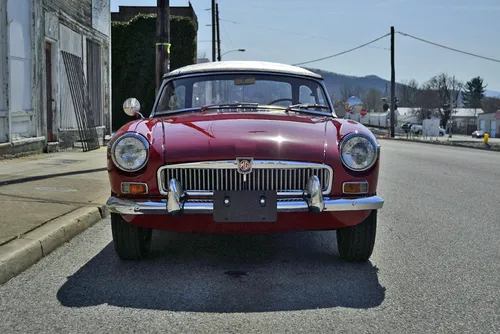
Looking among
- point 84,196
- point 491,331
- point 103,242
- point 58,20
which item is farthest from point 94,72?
point 491,331

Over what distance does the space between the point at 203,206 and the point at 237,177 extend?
0.29 meters

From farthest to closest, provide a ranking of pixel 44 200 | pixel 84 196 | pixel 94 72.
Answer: pixel 94 72 < pixel 84 196 < pixel 44 200

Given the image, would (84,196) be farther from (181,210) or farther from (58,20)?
(58,20)

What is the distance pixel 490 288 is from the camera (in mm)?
3625

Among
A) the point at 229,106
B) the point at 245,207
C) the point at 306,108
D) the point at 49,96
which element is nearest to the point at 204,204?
the point at 245,207

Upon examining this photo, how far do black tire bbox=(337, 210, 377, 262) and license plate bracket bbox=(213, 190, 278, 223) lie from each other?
711 mm

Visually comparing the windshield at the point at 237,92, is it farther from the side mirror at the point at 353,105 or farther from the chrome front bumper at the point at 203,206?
the chrome front bumper at the point at 203,206

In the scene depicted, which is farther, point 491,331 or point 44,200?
point 44,200

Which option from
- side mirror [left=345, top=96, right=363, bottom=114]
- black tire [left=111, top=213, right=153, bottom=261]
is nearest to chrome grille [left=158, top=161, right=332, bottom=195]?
black tire [left=111, top=213, right=153, bottom=261]

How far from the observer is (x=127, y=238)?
4016 millimetres

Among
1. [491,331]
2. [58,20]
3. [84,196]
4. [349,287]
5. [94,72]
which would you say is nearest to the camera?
[491,331]

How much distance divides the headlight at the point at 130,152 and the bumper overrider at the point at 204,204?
0.24 meters

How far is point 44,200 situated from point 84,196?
0.57 meters

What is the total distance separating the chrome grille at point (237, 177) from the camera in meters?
3.68
